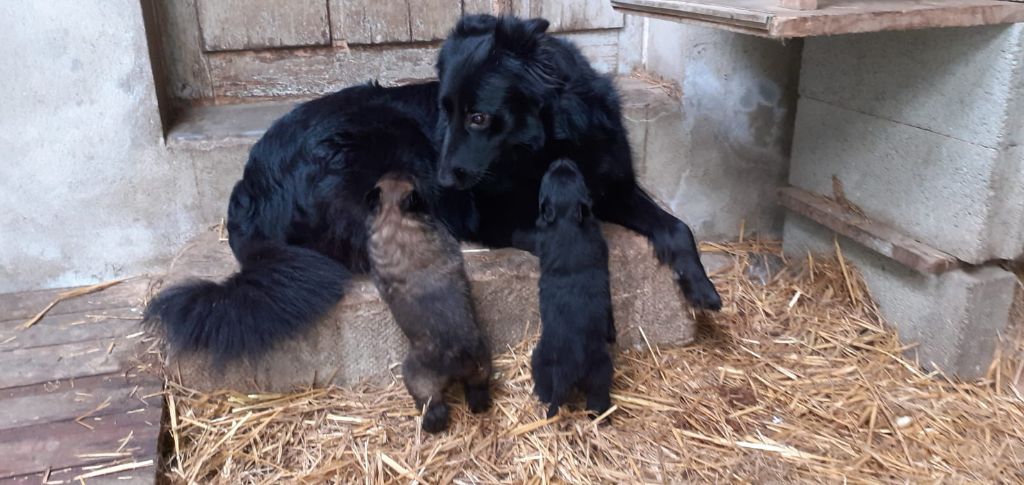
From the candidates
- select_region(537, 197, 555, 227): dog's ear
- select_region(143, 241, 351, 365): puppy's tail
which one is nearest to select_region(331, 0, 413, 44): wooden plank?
select_region(143, 241, 351, 365): puppy's tail

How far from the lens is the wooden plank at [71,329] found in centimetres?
266

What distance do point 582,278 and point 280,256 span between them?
0.90 m

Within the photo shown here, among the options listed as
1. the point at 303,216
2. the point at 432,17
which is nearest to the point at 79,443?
the point at 303,216

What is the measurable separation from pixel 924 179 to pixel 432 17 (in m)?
2.07

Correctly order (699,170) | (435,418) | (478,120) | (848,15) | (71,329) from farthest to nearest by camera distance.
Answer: (699,170), (71,329), (478,120), (435,418), (848,15)

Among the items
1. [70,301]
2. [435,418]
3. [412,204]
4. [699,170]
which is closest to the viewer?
[435,418]

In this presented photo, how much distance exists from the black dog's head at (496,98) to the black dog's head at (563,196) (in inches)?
7.8

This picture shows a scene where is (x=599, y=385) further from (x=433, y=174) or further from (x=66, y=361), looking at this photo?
(x=66, y=361)

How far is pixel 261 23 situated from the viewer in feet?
10.9

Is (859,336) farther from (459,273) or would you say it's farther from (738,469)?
(459,273)

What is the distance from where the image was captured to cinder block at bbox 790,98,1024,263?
2410 mm

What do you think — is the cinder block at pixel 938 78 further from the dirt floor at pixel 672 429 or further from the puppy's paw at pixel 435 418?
the puppy's paw at pixel 435 418

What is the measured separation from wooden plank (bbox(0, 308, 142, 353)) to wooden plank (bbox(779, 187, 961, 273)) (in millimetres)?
2460

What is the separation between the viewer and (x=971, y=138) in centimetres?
241
